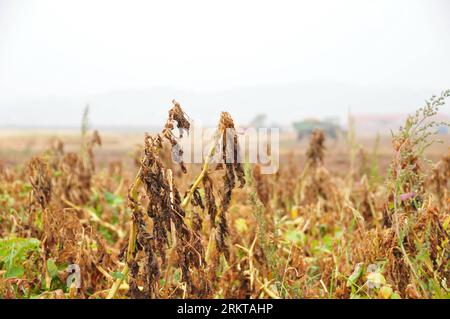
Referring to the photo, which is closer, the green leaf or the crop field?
the crop field

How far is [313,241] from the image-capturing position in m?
3.64

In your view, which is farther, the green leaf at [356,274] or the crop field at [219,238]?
the green leaf at [356,274]

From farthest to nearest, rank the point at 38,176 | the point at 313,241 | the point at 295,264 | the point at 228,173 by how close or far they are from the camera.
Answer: the point at 313,241 → the point at 38,176 → the point at 295,264 → the point at 228,173

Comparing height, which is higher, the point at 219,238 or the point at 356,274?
the point at 219,238

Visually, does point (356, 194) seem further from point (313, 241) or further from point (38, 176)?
point (38, 176)

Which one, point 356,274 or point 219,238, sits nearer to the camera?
point 219,238
